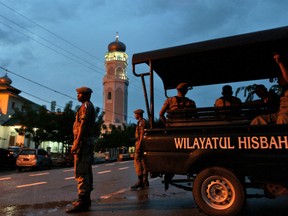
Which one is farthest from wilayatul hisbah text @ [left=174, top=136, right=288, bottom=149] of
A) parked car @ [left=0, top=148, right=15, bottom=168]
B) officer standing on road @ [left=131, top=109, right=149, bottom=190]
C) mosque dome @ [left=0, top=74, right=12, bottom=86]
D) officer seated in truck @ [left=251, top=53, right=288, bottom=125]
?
mosque dome @ [left=0, top=74, right=12, bottom=86]

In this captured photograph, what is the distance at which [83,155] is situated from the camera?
5328mm

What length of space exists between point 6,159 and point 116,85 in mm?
66365

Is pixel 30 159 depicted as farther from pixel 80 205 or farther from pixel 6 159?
pixel 80 205

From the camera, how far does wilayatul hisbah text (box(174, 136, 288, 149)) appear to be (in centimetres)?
407

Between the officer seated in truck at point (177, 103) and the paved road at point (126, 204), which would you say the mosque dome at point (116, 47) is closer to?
the paved road at point (126, 204)

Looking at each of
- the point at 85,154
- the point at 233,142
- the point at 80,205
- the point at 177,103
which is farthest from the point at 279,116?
the point at 80,205

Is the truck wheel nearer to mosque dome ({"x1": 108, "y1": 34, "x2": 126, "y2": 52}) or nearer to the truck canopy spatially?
the truck canopy

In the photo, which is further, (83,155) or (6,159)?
(6,159)

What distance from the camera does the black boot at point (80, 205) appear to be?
5113 millimetres

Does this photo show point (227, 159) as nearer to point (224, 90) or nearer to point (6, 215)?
point (224, 90)

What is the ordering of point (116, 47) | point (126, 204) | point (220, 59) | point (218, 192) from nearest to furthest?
1. point (218, 192)
2. point (220, 59)
3. point (126, 204)
4. point (116, 47)

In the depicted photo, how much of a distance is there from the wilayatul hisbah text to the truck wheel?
36 cm

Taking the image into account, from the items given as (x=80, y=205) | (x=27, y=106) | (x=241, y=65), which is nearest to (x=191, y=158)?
(x=80, y=205)

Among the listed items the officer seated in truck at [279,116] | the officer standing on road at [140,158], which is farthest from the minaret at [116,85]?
the officer seated in truck at [279,116]
